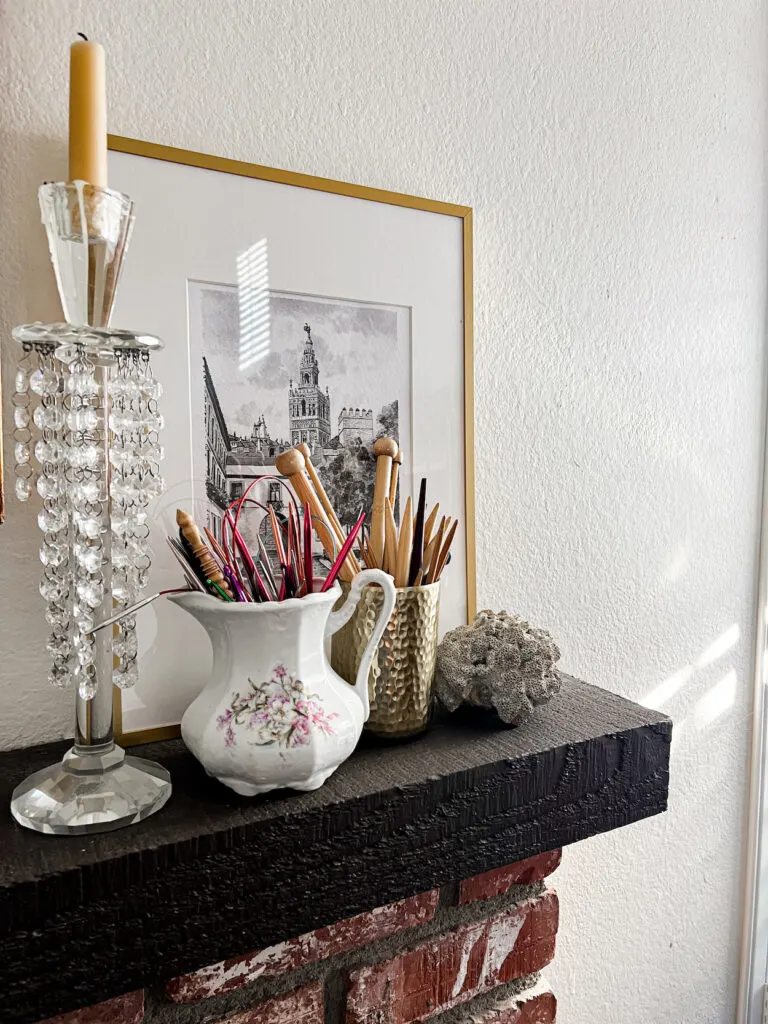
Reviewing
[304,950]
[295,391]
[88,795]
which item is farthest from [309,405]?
[304,950]

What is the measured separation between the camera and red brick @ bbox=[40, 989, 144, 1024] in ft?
1.81

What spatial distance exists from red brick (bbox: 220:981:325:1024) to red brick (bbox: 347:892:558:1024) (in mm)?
32

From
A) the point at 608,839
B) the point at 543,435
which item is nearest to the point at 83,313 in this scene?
the point at 543,435

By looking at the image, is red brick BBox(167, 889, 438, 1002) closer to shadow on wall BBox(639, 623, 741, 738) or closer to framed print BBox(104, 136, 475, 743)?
framed print BBox(104, 136, 475, 743)

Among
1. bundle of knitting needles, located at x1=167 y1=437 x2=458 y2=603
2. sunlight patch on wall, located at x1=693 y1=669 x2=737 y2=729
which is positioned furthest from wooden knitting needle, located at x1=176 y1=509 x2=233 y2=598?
sunlight patch on wall, located at x1=693 y1=669 x2=737 y2=729

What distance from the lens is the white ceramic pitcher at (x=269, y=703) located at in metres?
0.51

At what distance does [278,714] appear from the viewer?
20.2 inches

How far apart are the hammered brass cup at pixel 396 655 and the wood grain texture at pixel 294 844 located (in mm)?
23

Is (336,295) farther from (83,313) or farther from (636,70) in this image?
(636,70)

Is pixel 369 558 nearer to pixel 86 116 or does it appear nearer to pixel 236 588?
pixel 236 588

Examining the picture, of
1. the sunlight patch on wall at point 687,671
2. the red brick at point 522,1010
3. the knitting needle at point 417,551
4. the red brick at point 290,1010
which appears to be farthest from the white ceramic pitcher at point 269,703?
the sunlight patch on wall at point 687,671

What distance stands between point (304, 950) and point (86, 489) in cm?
44

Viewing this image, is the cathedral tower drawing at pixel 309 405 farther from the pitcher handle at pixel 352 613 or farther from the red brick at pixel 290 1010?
the red brick at pixel 290 1010

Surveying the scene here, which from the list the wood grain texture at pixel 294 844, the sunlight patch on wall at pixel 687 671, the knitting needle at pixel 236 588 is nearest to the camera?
the wood grain texture at pixel 294 844
